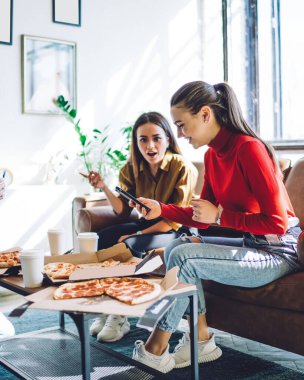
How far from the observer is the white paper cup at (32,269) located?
151 centimetres

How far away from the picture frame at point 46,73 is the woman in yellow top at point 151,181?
156cm

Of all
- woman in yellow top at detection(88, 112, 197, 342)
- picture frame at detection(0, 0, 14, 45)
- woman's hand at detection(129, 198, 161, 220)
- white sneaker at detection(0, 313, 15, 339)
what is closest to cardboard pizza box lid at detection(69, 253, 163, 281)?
woman's hand at detection(129, 198, 161, 220)

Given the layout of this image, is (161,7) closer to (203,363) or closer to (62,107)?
(62,107)

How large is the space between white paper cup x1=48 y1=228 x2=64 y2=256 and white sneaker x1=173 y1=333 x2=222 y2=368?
0.58 m

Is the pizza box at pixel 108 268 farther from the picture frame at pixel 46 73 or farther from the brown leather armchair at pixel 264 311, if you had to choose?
the picture frame at pixel 46 73

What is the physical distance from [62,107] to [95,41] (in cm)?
67

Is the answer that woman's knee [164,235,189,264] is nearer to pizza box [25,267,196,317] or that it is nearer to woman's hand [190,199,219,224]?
woman's hand [190,199,219,224]

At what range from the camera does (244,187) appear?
1729 mm

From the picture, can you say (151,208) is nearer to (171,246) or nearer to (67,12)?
(171,246)

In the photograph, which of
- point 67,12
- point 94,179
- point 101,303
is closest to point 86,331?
point 101,303

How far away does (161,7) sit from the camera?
4.49 meters

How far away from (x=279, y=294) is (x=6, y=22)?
2.97 meters

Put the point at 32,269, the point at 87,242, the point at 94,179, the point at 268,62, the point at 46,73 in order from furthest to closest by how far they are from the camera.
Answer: the point at 268,62 → the point at 46,73 → the point at 94,179 → the point at 87,242 → the point at 32,269

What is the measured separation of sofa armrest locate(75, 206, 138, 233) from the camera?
2.65 m
